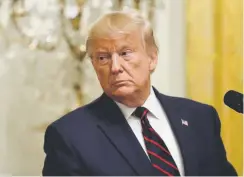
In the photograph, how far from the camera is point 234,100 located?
4.11 ft

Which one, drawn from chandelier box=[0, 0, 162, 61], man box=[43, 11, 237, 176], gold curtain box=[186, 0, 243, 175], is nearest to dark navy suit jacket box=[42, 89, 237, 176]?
man box=[43, 11, 237, 176]

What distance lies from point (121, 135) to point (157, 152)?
0.34 ft

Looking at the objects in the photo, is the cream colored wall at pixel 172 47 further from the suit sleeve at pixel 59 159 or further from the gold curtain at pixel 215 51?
the suit sleeve at pixel 59 159

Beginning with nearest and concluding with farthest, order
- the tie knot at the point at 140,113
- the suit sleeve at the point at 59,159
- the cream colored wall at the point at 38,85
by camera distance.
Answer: the suit sleeve at the point at 59,159 → the tie knot at the point at 140,113 → the cream colored wall at the point at 38,85

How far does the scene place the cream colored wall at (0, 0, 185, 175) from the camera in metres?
1.36

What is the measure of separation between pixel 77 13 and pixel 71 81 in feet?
0.71

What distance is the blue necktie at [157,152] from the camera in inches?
46.2

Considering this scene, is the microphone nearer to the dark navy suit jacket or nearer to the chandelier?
the dark navy suit jacket

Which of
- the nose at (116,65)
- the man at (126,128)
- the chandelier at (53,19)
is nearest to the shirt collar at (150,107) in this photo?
the man at (126,128)

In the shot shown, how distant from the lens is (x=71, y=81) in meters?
1.42

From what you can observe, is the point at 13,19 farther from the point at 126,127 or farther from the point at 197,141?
the point at 197,141

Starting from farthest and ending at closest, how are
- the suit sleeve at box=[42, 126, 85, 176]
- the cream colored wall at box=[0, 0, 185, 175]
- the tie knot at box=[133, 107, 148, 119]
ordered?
the cream colored wall at box=[0, 0, 185, 175]
the tie knot at box=[133, 107, 148, 119]
the suit sleeve at box=[42, 126, 85, 176]

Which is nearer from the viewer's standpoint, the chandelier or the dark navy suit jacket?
the dark navy suit jacket

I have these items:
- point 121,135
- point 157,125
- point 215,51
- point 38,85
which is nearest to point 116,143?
point 121,135
